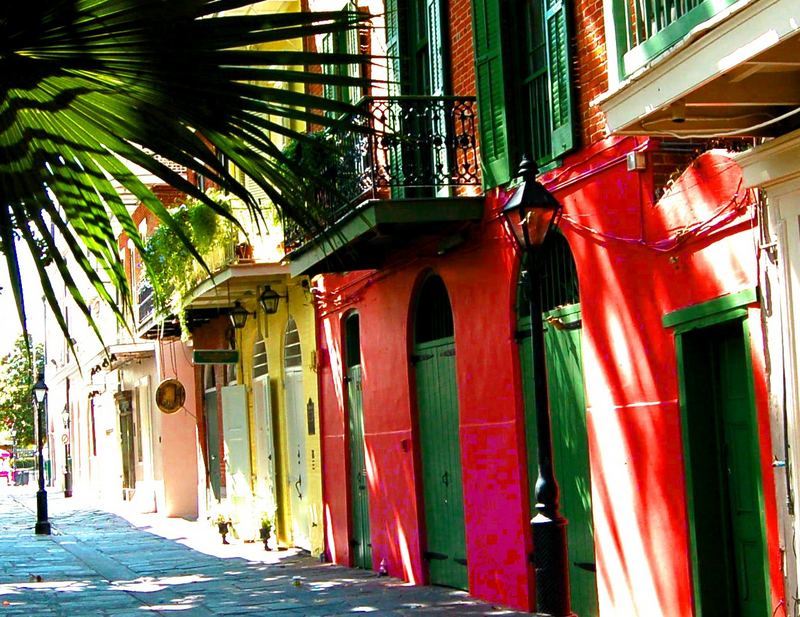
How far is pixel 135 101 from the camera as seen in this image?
4.69 metres

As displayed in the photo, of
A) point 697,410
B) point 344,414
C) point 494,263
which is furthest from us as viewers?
point 344,414

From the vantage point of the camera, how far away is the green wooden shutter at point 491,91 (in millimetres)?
11914

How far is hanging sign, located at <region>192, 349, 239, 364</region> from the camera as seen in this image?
21016 millimetres

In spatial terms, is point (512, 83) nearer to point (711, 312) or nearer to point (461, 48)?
point (461, 48)

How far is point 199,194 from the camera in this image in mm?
4523

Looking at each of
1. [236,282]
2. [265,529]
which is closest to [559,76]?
[236,282]

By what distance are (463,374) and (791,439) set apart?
17.9 ft

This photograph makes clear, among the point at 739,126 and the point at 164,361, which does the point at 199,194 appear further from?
the point at 164,361

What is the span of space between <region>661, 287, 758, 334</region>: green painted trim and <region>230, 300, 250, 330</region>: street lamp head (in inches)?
477

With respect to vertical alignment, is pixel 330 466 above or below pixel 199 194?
below

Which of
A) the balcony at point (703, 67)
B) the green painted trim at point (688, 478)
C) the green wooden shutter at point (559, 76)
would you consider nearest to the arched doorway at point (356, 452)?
the green wooden shutter at point (559, 76)

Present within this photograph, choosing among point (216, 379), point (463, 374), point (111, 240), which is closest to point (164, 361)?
point (216, 379)

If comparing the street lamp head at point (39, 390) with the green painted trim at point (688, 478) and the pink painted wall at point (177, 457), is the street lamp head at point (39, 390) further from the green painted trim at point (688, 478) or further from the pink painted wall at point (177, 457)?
the green painted trim at point (688, 478)

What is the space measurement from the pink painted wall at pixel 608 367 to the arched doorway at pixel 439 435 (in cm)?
16
